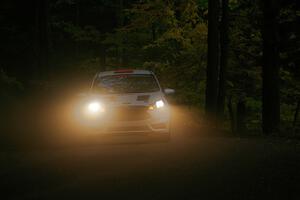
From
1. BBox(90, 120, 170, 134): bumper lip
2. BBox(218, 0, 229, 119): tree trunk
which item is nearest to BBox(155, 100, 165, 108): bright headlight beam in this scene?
BBox(90, 120, 170, 134): bumper lip

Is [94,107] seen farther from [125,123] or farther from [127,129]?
[127,129]

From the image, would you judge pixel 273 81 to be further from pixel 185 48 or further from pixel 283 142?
pixel 185 48

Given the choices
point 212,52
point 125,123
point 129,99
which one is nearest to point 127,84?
point 129,99

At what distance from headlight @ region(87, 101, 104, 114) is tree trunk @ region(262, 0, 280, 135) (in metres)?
7.98

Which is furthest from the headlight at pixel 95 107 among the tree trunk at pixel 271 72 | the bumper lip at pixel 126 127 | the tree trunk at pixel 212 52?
the tree trunk at pixel 212 52

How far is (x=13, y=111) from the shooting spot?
21.5 meters

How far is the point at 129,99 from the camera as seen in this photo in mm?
14148

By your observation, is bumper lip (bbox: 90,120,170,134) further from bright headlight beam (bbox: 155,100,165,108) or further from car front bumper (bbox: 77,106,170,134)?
bright headlight beam (bbox: 155,100,165,108)

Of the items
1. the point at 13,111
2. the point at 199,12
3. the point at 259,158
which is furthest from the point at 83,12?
the point at 259,158

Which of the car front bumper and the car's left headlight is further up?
the car's left headlight

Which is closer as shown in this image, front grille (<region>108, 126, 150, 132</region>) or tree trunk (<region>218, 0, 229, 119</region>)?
front grille (<region>108, 126, 150, 132</region>)

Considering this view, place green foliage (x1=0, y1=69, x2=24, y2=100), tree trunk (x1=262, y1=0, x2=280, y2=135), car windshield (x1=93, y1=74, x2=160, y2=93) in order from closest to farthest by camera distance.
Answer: car windshield (x1=93, y1=74, x2=160, y2=93), tree trunk (x1=262, y1=0, x2=280, y2=135), green foliage (x1=0, y1=69, x2=24, y2=100)

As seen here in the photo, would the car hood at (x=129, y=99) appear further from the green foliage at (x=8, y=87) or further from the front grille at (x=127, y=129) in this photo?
the green foliage at (x=8, y=87)

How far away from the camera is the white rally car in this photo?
14.0 meters
